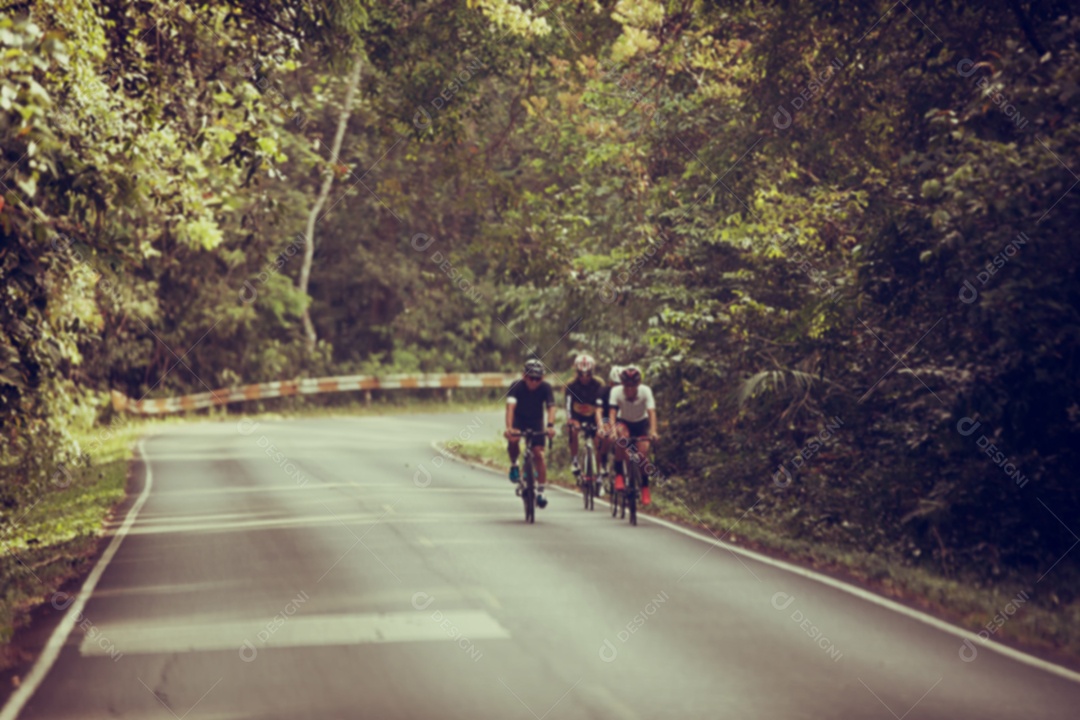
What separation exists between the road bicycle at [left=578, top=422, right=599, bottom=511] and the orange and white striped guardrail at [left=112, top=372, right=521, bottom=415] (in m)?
22.0

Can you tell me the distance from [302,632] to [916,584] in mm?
5513

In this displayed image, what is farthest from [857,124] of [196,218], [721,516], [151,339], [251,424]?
[151,339]

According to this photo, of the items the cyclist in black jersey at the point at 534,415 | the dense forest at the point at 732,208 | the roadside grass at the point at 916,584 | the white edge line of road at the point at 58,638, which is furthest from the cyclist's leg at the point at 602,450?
the white edge line of road at the point at 58,638

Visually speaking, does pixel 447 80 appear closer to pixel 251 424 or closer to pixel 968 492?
pixel 968 492

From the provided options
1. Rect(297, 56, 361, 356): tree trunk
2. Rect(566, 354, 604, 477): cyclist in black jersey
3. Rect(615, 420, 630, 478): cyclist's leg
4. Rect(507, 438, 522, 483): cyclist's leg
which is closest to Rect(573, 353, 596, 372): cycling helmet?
Rect(566, 354, 604, 477): cyclist in black jersey

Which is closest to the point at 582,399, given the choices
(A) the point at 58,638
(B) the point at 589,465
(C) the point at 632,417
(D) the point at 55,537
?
(B) the point at 589,465

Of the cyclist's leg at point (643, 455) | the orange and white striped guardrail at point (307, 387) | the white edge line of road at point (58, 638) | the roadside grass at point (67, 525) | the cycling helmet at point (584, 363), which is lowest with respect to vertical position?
the orange and white striped guardrail at point (307, 387)

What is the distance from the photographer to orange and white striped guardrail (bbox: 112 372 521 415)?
38.1m

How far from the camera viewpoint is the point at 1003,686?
8.08m

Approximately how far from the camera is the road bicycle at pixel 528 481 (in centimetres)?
1622

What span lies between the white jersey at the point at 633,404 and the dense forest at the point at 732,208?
128 cm

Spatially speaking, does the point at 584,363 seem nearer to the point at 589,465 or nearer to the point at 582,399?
the point at 582,399

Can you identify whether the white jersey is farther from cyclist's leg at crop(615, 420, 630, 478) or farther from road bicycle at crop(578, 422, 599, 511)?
road bicycle at crop(578, 422, 599, 511)

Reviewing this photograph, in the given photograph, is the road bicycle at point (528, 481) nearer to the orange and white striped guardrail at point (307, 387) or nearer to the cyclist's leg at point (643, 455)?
the cyclist's leg at point (643, 455)
